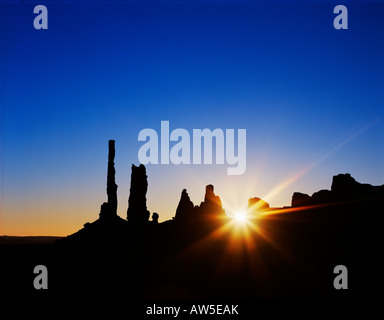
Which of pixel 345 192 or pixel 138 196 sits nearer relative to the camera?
pixel 345 192

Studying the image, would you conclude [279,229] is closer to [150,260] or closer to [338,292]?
[338,292]

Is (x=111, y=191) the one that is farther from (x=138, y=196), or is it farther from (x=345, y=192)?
(x=345, y=192)

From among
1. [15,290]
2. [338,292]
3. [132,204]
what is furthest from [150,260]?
[338,292]

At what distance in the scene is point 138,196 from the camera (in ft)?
242

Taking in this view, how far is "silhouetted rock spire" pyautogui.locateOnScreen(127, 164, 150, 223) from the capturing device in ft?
241

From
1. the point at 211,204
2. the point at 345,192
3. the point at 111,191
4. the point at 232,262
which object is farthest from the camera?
the point at 211,204

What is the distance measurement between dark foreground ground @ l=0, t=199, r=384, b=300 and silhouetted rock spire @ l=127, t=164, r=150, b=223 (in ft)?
18.4

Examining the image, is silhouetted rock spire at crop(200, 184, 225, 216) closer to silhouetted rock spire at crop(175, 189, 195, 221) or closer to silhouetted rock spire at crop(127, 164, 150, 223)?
silhouetted rock spire at crop(175, 189, 195, 221)

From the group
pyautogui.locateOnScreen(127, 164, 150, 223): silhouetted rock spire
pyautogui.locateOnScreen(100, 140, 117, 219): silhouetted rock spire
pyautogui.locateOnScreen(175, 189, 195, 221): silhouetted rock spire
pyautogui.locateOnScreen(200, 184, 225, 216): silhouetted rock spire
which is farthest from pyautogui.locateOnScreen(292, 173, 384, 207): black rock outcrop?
pyautogui.locateOnScreen(100, 140, 117, 219): silhouetted rock spire

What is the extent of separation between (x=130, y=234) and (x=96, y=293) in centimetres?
1984

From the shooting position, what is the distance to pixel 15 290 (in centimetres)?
5259

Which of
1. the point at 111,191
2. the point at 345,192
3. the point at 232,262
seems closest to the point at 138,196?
the point at 111,191

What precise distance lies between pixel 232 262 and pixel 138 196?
2652 centimetres

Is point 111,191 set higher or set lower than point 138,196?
higher
